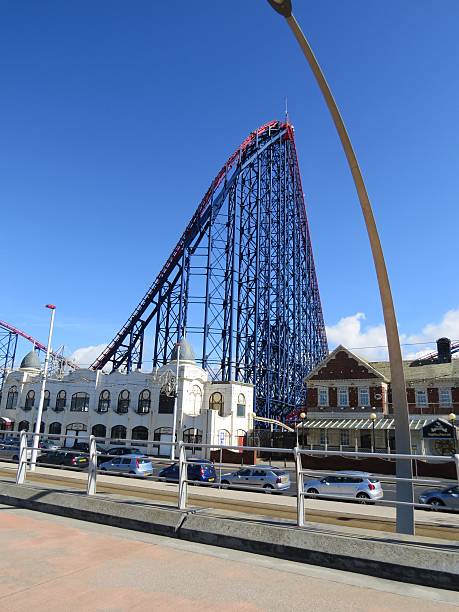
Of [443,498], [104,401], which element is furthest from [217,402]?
[443,498]

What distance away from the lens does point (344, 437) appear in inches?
1622

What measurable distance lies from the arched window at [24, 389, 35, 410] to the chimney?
147 ft

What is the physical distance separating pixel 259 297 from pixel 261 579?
4241 centimetres

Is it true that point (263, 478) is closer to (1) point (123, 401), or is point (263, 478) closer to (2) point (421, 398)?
A: (2) point (421, 398)

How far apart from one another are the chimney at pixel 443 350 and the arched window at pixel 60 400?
1547 inches

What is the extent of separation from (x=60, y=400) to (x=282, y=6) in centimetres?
5048

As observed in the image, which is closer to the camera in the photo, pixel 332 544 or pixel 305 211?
pixel 332 544

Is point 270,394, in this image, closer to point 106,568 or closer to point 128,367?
point 128,367

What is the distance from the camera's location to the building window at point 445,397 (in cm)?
4028

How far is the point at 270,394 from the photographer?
1912 inches

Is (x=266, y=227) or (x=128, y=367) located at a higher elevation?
(x=266, y=227)

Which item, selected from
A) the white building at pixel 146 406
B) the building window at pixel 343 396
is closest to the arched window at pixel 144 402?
the white building at pixel 146 406

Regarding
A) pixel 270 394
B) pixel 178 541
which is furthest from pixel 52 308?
pixel 178 541

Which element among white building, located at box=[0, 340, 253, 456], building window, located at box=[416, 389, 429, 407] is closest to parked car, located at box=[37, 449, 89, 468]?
white building, located at box=[0, 340, 253, 456]
